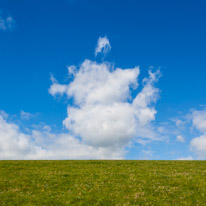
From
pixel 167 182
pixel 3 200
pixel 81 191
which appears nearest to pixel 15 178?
pixel 3 200

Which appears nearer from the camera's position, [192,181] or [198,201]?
[198,201]

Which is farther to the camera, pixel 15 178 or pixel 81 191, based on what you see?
pixel 15 178

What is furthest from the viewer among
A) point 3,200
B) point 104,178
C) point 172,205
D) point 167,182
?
point 104,178

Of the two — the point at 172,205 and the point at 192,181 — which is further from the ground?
the point at 192,181

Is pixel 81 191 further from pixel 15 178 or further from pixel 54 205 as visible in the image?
pixel 15 178

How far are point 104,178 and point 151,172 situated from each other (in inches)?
225

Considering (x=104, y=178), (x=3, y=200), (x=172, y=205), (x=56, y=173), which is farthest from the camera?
(x=56, y=173)

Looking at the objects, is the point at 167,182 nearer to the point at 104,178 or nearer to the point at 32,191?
the point at 104,178

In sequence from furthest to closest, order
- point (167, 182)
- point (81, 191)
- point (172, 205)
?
1. point (167, 182)
2. point (81, 191)
3. point (172, 205)

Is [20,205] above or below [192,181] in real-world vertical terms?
below

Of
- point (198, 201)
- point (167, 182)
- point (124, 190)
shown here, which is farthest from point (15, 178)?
point (198, 201)

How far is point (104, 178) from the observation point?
21.4 meters

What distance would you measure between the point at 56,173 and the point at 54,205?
849cm

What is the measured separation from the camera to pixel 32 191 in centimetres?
1844
